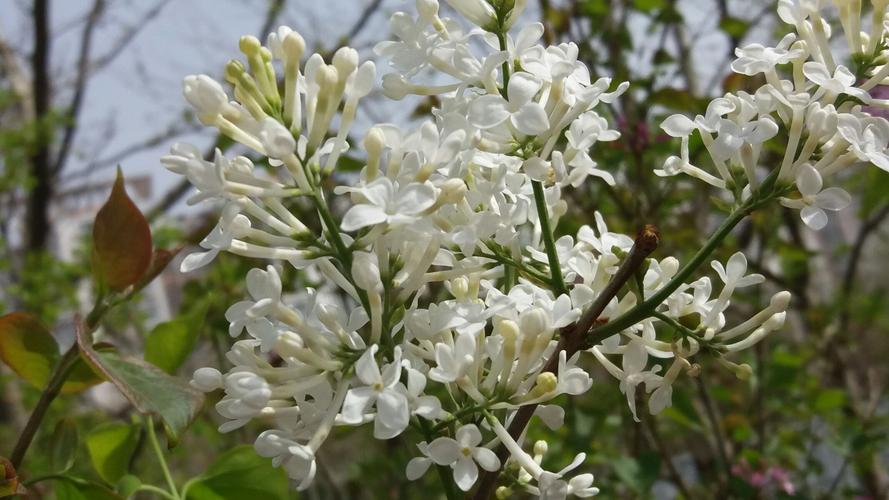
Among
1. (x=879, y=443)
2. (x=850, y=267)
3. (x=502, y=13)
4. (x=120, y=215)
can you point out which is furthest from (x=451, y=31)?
(x=850, y=267)

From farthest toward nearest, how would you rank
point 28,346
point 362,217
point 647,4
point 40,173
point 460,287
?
point 40,173, point 647,4, point 28,346, point 460,287, point 362,217

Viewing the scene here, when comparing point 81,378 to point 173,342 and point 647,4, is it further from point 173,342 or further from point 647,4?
point 647,4

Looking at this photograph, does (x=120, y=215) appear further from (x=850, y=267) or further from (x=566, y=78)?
(x=850, y=267)

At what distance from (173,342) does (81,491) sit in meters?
0.18

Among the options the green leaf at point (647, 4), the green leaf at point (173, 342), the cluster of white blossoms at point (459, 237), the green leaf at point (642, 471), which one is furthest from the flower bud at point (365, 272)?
the green leaf at point (647, 4)

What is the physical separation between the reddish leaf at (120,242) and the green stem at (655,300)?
1.03ft

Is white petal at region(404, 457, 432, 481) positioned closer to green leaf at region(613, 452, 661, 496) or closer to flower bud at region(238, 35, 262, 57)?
flower bud at region(238, 35, 262, 57)

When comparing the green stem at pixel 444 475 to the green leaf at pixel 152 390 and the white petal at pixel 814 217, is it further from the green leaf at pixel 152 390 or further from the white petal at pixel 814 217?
the white petal at pixel 814 217

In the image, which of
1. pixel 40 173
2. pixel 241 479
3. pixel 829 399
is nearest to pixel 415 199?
pixel 241 479

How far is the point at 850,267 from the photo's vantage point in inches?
81.4

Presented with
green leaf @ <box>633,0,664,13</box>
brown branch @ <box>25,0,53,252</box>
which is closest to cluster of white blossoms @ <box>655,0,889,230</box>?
green leaf @ <box>633,0,664,13</box>

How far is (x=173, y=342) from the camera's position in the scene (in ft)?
2.34

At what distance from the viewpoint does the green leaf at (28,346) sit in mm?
605

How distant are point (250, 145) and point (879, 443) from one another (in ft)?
5.02
